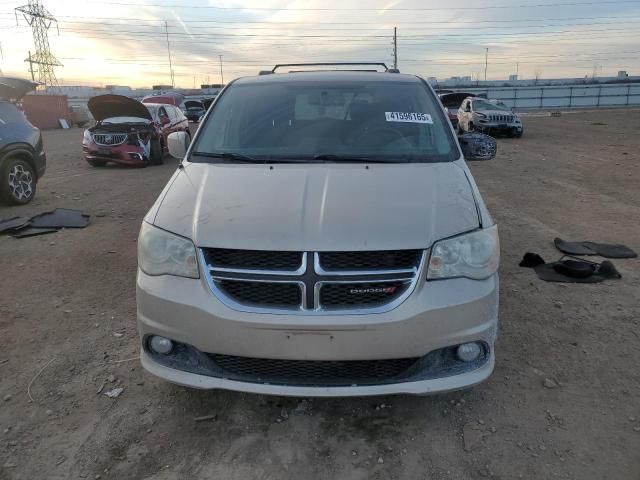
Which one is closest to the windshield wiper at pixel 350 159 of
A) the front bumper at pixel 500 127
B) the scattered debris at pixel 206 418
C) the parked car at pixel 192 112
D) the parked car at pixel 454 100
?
the scattered debris at pixel 206 418

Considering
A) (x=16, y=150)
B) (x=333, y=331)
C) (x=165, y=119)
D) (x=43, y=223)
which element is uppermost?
(x=165, y=119)

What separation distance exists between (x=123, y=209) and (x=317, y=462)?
6.64 m

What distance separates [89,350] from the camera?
3545mm

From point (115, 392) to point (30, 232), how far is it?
14.8ft

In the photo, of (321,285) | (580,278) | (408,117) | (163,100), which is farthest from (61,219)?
(163,100)

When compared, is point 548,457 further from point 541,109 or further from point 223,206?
point 541,109

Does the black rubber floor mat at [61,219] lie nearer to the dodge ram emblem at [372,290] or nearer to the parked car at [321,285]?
the parked car at [321,285]

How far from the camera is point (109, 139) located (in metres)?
12.6

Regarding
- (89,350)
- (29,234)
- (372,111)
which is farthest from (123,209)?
(372,111)

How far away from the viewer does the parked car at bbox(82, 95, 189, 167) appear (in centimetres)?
1262

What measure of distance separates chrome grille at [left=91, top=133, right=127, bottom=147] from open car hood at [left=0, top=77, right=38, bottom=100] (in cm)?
412

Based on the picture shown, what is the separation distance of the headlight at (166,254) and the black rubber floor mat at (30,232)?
4.71 meters

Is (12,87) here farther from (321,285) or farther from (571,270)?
(571,270)

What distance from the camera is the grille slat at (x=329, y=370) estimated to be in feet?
7.97
